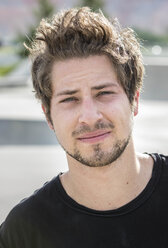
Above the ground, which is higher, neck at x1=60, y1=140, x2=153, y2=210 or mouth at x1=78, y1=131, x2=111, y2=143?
mouth at x1=78, y1=131, x2=111, y2=143

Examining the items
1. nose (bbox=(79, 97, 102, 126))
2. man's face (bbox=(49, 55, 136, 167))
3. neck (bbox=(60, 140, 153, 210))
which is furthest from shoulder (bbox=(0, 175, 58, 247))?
nose (bbox=(79, 97, 102, 126))

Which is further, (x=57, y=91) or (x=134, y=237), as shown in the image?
(x=57, y=91)

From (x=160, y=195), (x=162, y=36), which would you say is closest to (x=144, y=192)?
(x=160, y=195)

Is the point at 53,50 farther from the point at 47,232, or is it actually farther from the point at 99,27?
the point at 47,232

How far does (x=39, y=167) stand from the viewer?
8.12 meters

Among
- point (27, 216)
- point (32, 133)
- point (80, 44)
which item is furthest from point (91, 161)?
point (32, 133)

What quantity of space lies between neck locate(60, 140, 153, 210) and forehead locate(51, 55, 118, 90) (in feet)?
1.06

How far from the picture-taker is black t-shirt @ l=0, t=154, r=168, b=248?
84.2 inches

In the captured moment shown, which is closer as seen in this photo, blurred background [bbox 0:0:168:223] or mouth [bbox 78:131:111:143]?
mouth [bbox 78:131:111:143]

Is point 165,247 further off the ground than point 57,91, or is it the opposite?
point 57,91

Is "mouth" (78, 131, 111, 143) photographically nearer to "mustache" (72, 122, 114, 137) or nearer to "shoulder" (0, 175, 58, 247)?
"mustache" (72, 122, 114, 137)

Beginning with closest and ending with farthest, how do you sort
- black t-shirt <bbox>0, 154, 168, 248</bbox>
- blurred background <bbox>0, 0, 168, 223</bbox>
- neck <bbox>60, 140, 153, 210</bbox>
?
black t-shirt <bbox>0, 154, 168, 248</bbox> < neck <bbox>60, 140, 153, 210</bbox> < blurred background <bbox>0, 0, 168, 223</bbox>

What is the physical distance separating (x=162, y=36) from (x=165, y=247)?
6468cm

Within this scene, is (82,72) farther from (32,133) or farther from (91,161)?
(32,133)
